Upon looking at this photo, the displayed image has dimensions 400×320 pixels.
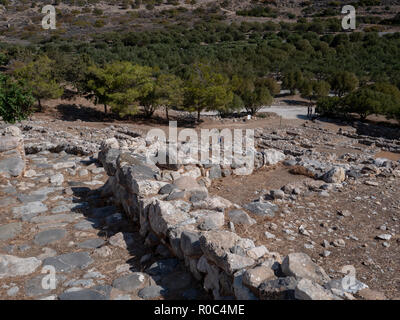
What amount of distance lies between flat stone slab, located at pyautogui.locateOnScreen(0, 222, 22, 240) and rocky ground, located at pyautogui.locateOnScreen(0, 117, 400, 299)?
0.02 m

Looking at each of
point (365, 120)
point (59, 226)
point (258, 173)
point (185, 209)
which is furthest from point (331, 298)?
point (365, 120)

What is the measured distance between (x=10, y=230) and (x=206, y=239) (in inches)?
134

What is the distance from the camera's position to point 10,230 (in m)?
5.71

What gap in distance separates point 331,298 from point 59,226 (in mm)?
4390

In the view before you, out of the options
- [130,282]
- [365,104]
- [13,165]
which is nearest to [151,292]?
[130,282]

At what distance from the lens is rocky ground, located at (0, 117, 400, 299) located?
4383 mm

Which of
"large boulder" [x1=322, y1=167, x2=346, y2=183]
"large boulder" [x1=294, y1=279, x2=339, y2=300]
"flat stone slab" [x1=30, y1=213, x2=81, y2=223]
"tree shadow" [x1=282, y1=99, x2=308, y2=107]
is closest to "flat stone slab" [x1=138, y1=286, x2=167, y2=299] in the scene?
"large boulder" [x1=294, y1=279, x2=339, y2=300]

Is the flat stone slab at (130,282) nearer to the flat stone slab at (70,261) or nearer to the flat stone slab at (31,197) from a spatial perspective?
the flat stone slab at (70,261)

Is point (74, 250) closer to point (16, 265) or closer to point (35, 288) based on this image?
point (16, 265)

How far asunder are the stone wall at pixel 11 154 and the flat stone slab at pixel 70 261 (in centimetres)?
389

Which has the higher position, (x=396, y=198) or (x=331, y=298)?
(x=331, y=298)

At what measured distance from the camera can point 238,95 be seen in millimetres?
29078
